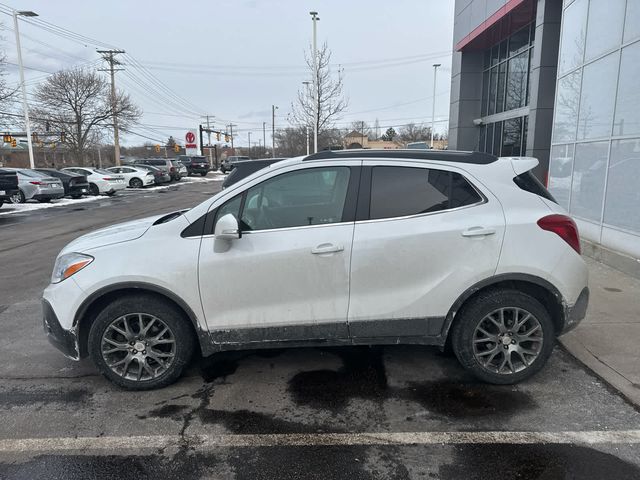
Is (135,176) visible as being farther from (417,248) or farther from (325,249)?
(417,248)

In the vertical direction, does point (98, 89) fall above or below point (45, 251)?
above

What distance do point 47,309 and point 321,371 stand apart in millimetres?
2239

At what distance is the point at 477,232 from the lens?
3.49m

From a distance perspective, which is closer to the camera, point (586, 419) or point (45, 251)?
point (586, 419)

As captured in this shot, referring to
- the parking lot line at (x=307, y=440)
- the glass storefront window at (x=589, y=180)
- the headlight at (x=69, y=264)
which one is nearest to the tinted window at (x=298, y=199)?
the headlight at (x=69, y=264)

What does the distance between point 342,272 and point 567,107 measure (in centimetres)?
833

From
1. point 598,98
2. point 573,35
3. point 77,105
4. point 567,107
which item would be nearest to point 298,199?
point 598,98

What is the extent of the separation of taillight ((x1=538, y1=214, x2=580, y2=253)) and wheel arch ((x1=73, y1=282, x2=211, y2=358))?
2.69m

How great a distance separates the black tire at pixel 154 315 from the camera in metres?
3.56

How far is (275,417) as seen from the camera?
3336mm

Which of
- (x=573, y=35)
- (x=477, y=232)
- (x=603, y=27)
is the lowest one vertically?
(x=477, y=232)

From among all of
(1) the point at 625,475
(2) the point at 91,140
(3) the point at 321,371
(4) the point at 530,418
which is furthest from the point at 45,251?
(2) the point at 91,140

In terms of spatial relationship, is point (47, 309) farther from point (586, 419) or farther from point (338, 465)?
point (586, 419)

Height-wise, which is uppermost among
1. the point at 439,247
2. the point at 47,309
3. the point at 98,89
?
the point at 98,89
